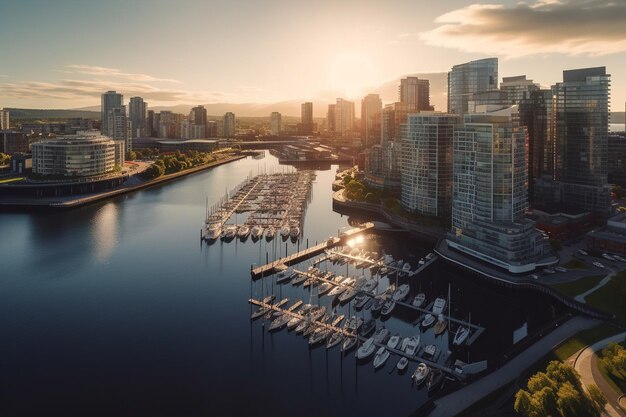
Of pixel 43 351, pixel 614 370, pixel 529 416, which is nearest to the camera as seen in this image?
pixel 529 416

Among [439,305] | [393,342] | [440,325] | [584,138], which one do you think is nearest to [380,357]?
[393,342]

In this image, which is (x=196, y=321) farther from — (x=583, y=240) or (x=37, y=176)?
(x=37, y=176)

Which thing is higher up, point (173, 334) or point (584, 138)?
point (584, 138)

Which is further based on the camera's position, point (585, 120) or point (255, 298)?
point (585, 120)

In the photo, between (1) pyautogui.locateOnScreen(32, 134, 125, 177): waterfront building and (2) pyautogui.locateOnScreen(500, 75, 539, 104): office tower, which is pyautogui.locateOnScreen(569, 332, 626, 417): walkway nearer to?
(2) pyautogui.locateOnScreen(500, 75, 539, 104): office tower

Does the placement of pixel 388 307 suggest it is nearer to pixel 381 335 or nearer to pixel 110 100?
pixel 381 335

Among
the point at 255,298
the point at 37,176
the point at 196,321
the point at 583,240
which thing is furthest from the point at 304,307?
the point at 37,176

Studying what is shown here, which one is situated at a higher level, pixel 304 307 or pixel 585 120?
pixel 585 120

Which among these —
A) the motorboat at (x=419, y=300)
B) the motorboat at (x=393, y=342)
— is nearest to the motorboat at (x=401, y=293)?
the motorboat at (x=419, y=300)

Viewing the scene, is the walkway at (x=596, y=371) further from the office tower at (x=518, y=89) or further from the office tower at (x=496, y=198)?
the office tower at (x=518, y=89)
